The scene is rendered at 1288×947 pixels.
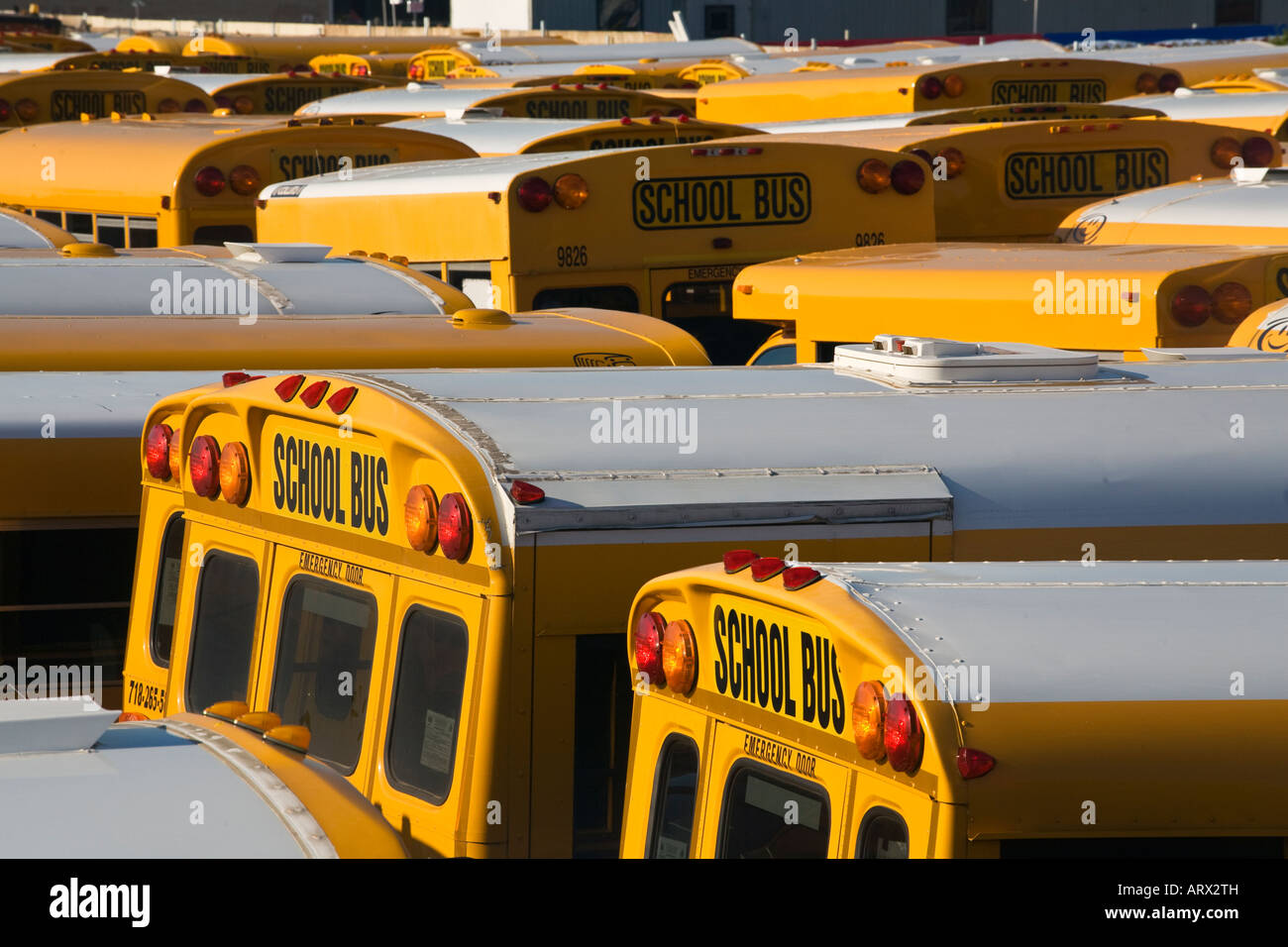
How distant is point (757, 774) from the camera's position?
3248mm

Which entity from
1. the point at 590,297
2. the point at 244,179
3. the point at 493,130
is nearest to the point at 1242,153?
the point at 590,297

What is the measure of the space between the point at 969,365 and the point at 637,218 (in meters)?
4.09

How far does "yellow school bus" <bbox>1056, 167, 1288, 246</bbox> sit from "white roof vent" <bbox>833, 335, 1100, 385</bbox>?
132 inches

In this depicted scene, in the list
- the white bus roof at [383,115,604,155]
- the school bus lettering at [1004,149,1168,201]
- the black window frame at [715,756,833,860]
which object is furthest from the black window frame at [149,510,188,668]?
the white bus roof at [383,115,604,155]

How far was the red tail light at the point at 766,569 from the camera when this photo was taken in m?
3.20

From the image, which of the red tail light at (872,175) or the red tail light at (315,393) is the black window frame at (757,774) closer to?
the red tail light at (315,393)

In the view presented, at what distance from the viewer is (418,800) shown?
4020 millimetres

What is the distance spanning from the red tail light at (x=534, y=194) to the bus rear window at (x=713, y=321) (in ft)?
2.13

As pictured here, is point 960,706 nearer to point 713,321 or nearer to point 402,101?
point 713,321

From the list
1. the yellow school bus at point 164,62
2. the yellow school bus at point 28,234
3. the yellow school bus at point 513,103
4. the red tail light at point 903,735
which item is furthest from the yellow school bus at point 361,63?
the red tail light at point 903,735

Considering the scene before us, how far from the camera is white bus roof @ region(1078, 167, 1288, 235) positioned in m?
7.82

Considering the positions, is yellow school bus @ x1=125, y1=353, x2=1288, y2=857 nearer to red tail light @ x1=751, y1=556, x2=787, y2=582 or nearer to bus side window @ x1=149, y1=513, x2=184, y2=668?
Result: bus side window @ x1=149, y1=513, x2=184, y2=668
